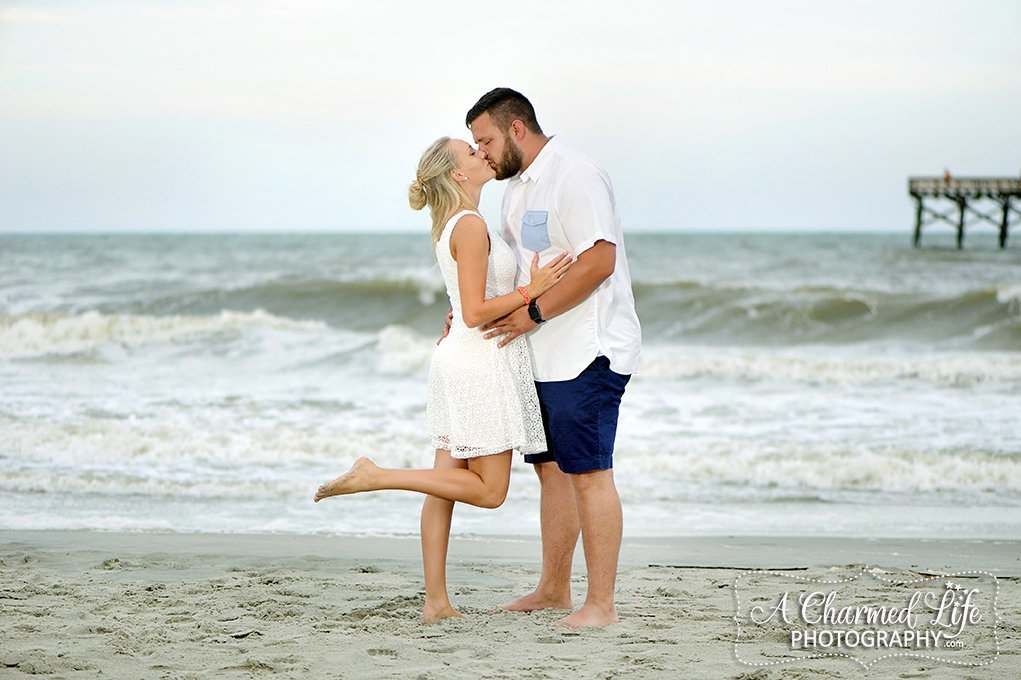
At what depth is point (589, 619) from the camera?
11.5 ft

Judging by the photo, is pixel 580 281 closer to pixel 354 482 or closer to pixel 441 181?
pixel 441 181

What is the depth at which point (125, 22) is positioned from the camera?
19.2m

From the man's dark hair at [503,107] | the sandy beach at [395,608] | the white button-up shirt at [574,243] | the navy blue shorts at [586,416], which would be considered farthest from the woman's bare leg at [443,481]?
the man's dark hair at [503,107]

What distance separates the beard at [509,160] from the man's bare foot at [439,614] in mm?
1635

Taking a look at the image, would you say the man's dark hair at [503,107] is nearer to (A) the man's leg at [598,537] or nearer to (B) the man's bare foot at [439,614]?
(A) the man's leg at [598,537]

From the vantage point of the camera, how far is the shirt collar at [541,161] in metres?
3.47

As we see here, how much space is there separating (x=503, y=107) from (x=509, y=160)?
0.62ft

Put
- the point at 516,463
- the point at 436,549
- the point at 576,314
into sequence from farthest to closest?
the point at 516,463 < the point at 436,549 < the point at 576,314

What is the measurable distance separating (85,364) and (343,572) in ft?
33.5

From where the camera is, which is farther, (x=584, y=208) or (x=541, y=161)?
(x=541, y=161)

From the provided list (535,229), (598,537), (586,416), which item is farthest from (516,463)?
(535,229)

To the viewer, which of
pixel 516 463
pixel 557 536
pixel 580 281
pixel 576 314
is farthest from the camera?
pixel 516 463

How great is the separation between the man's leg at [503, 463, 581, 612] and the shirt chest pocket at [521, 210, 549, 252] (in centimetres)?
88

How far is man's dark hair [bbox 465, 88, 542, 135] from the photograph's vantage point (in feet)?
11.3
